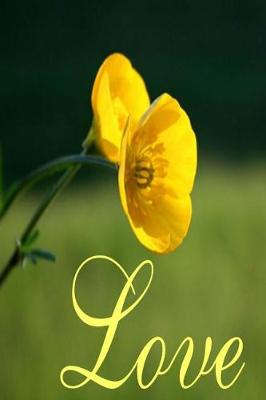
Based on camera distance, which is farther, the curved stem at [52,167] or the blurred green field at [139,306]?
the blurred green field at [139,306]

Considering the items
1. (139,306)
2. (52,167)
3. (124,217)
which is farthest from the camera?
(124,217)

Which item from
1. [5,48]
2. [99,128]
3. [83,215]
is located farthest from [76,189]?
[99,128]

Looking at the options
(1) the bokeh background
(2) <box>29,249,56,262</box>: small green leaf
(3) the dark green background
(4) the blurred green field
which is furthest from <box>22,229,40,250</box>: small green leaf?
(3) the dark green background

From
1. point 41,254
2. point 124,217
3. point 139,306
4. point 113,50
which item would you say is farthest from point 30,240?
point 113,50

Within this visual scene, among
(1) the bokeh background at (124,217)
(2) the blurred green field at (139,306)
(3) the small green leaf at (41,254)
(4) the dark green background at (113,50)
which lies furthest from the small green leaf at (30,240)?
(4) the dark green background at (113,50)

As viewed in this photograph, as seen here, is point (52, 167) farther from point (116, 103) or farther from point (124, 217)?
point (124, 217)

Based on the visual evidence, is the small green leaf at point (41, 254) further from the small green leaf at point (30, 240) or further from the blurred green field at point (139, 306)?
the blurred green field at point (139, 306)

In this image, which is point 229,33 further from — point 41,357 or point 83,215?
point 41,357
